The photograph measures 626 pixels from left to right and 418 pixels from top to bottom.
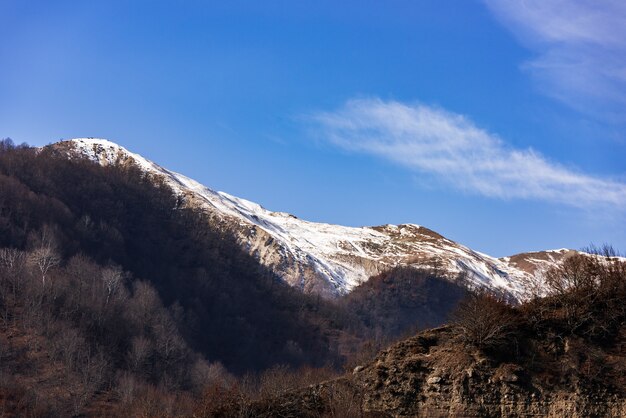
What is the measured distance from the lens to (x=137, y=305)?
383ft

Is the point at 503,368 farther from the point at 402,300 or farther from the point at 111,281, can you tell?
the point at 402,300

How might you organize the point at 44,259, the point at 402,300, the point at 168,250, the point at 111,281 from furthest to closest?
the point at 402,300 < the point at 168,250 < the point at 111,281 < the point at 44,259

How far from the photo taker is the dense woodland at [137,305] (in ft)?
282

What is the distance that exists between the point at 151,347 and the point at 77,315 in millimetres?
11016

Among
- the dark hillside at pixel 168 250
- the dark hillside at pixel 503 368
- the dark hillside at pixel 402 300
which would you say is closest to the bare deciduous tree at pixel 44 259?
the dark hillside at pixel 168 250

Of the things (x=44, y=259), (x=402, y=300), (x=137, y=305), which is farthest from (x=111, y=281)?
(x=402, y=300)

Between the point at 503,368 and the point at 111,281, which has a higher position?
the point at 503,368

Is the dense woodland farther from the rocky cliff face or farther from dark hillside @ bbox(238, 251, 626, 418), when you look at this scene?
the rocky cliff face

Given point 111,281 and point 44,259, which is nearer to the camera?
point 44,259

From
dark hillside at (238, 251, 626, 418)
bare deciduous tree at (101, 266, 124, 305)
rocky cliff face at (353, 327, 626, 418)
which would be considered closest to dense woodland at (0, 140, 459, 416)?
bare deciduous tree at (101, 266, 124, 305)

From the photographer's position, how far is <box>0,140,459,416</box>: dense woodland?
85875mm

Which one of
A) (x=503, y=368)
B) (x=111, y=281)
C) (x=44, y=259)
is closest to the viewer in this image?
(x=503, y=368)

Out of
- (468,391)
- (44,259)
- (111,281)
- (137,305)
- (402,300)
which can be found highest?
(402,300)

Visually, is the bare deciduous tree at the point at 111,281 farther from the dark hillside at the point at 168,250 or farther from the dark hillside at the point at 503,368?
the dark hillside at the point at 503,368
